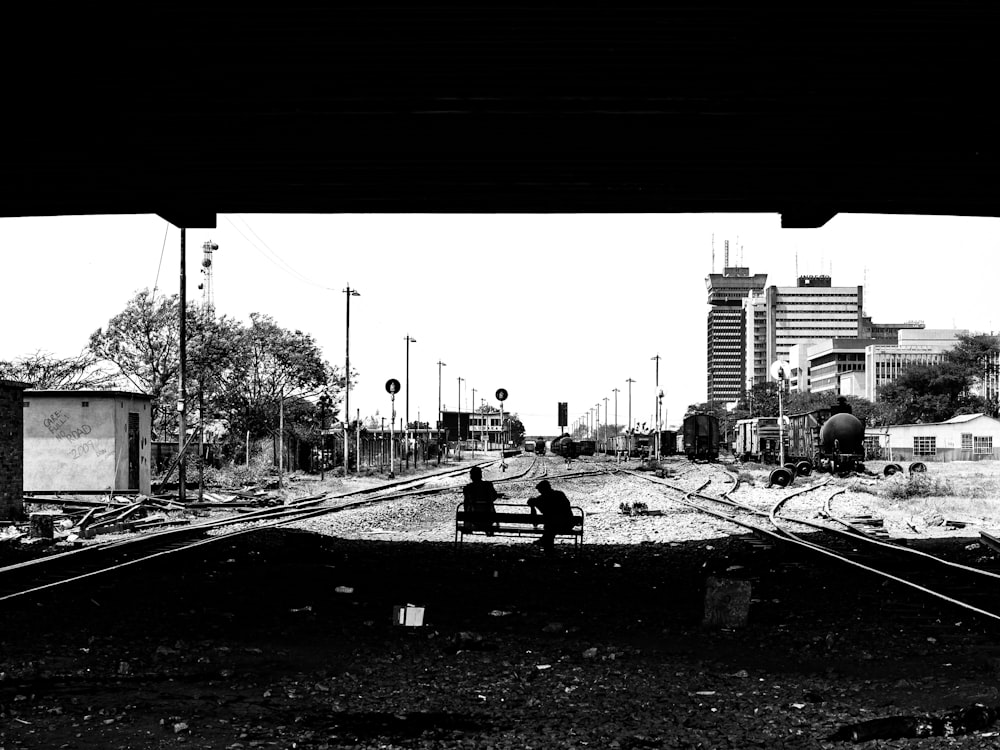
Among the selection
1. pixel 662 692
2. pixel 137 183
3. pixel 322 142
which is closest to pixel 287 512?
pixel 137 183

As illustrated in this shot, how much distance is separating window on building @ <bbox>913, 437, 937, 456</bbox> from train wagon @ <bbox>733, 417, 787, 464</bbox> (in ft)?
96.3

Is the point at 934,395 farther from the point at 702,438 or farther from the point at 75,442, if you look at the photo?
the point at 75,442

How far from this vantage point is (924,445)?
9825 centimetres

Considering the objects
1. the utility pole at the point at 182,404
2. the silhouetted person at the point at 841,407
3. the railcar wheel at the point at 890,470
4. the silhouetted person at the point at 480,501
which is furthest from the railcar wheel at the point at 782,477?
the silhouetted person at the point at 480,501

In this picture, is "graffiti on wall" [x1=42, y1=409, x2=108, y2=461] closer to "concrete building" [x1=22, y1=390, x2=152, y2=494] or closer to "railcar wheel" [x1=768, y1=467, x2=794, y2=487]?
"concrete building" [x1=22, y1=390, x2=152, y2=494]

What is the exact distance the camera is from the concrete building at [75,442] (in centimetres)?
2953

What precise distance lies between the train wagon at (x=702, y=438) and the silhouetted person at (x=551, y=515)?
57322 millimetres

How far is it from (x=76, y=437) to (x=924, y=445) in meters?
85.6

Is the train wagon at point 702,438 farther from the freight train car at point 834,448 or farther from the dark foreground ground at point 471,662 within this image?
the dark foreground ground at point 471,662

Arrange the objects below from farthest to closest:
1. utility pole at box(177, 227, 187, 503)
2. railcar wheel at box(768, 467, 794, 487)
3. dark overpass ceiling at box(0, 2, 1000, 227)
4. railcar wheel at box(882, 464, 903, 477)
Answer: railcar wheel at box(882, 464, 903, 477), railcar wheel at box(768, 467, 794, 487), utility pole at box(177, 227, 187, 503), dark overpass ceiling at box(0, 2, 1000, 227)

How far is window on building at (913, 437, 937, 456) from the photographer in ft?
314

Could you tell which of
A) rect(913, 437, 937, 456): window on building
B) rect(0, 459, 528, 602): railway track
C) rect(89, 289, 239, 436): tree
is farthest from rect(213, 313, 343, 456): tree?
rect(913, 437, 937, 456): window on building

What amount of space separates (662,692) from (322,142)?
28.6 feet

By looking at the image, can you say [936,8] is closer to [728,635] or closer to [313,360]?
[728,635]
